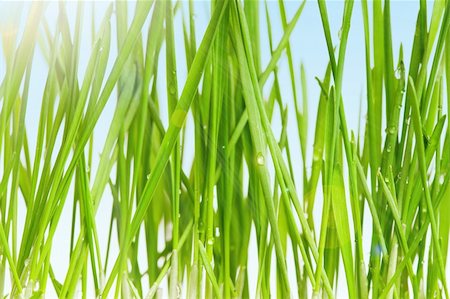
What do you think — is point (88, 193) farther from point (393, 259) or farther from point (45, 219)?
point (393, 259)

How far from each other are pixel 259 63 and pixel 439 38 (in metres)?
0.23

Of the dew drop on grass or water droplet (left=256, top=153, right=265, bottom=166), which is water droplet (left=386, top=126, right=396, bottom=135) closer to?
the dew drop on grass

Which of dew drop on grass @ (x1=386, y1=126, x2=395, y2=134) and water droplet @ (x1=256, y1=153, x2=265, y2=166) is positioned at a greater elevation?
dew drop on grass @ (x1=386, y1=126, x2=395, y2=134)

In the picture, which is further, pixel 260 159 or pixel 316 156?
A: pixel 316 156

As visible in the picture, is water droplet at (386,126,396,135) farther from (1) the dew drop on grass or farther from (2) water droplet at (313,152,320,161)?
(2) water droplet at (313,152,320,161)

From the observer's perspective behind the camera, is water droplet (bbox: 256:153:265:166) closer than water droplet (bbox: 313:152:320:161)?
Yes

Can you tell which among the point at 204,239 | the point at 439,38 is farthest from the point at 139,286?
the point at 439,38

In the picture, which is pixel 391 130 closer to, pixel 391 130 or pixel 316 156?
pixel 391 130

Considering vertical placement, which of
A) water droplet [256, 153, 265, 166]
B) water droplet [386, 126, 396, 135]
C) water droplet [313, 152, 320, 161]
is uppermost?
water droplet [386, 126, 396, 135]

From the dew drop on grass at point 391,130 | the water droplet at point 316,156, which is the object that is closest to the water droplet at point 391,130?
the dew drop on grass at point 391,130

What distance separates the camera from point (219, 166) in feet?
2.71

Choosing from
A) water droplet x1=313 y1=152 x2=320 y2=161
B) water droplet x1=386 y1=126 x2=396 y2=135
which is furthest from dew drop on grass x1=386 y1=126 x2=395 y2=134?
water droplet x1=313 y1=152 x2=320 y2=161

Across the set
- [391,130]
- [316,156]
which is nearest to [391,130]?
[391,130]

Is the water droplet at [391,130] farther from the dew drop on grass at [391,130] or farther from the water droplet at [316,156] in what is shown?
the water droplet at [316,156]
